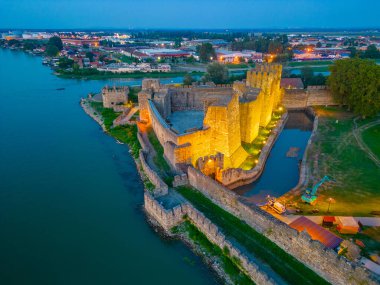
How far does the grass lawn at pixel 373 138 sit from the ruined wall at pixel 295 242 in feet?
50.4

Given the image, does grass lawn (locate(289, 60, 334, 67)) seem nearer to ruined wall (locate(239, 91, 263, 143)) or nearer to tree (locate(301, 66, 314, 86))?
tree (locate(301, 66, 314, 86))

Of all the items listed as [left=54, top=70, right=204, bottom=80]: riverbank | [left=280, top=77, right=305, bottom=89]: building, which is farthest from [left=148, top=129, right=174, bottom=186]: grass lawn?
[left=54, top=70, right=204, bottom=80]: riverbank

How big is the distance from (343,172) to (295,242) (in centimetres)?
1090

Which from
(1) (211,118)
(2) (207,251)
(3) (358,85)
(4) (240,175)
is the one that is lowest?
(2) (207,251)

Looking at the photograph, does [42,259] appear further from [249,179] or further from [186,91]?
[186,91]

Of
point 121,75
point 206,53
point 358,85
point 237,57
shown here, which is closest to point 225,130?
point 358,85

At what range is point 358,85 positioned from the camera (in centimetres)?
3456

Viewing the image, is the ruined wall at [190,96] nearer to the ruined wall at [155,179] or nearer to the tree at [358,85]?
the tree at [358,85]

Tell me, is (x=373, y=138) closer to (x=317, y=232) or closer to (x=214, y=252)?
(x=317, y=232)

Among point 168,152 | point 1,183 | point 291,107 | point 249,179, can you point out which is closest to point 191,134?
point 168,152

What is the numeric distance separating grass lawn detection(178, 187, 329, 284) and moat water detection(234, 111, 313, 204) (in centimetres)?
352

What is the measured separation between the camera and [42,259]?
605 inches

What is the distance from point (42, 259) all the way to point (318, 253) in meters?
13.4

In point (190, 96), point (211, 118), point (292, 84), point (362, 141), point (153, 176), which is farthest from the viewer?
point (292, 84)
